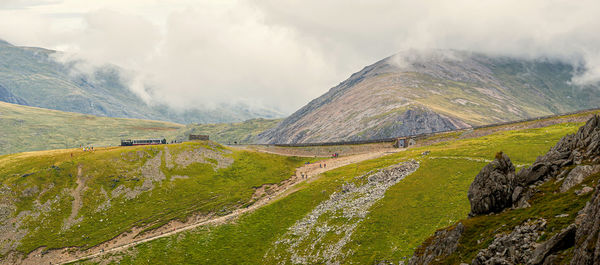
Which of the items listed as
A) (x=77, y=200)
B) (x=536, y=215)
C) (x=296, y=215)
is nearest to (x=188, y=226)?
(x=296, y=215)

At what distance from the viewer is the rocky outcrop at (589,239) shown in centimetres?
2555

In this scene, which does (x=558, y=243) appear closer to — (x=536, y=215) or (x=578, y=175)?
(x=536, y=215)

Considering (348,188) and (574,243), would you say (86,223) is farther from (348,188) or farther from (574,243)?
(574,243)

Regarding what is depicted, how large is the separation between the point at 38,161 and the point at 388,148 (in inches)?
5533

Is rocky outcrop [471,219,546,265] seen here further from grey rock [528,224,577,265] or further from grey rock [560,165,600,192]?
grey rock [560,165,600,192]

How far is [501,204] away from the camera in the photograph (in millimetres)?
47219

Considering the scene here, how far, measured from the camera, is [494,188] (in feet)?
157

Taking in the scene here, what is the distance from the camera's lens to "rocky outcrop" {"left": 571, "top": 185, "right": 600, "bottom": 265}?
25.5 m

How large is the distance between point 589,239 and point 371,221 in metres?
60.7

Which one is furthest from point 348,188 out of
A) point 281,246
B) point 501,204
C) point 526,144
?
point 501,204

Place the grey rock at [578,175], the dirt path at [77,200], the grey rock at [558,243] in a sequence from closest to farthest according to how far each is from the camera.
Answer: the grey rock at [558,243], the grey rock at [578,175], the dirt path at [77,200]

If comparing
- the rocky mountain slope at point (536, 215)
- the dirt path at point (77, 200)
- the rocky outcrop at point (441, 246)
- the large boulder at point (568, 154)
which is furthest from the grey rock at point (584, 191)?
the dirt path at point (77, 200)

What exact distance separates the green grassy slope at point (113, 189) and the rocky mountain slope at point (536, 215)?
282ft

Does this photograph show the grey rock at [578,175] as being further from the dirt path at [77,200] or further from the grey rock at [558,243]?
the dirt path at [77,200]
